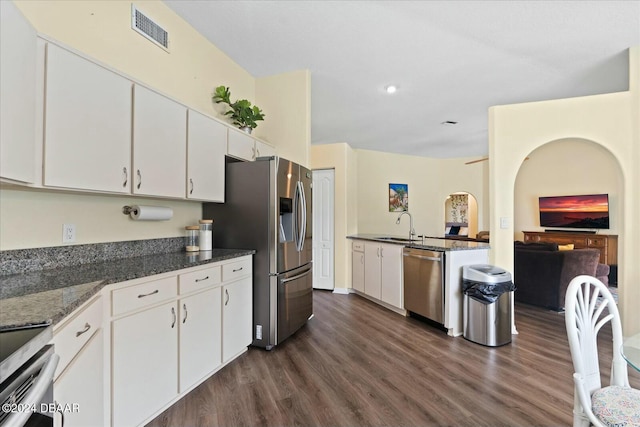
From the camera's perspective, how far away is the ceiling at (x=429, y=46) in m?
2.37

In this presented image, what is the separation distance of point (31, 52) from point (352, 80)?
296 centimetres

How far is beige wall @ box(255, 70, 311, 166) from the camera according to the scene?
3396 millimetres

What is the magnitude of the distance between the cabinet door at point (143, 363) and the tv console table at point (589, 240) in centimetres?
765

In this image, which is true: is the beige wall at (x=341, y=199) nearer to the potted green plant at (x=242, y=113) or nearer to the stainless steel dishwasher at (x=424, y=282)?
the stainless steel dishwasher at (x=424, y=282)

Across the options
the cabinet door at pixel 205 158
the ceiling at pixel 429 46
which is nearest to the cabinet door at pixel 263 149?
the cabinet door at pixel 205 158

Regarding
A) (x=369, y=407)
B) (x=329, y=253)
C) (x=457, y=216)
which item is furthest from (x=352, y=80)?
(x=457, y=216)

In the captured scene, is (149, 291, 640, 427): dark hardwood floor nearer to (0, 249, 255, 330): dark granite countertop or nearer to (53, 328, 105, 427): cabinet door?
(53, 328, 105, 427): cabinet door

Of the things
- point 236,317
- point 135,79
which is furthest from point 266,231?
point 135,79

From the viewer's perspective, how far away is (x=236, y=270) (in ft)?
7.97

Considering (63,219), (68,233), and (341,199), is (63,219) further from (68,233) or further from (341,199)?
(341,199)

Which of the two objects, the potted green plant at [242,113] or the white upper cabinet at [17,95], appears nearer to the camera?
the white upper cabinet at [17,95]

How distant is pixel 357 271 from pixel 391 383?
2.64m

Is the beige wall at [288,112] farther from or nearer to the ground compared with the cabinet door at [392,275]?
farther from the ground

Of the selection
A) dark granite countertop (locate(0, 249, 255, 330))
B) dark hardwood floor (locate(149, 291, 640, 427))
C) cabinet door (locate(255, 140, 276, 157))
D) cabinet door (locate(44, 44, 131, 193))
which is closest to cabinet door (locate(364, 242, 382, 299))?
dark hardwood floor (locate(149, 291, 640, 427))
